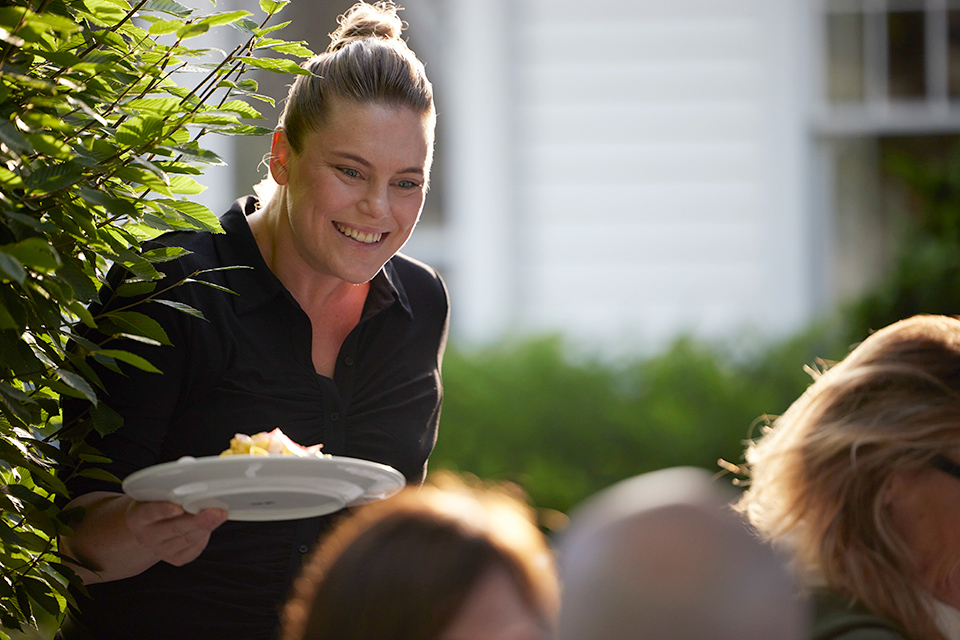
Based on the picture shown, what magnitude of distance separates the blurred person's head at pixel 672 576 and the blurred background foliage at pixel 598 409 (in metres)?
4.10

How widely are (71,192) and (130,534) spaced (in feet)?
2.05

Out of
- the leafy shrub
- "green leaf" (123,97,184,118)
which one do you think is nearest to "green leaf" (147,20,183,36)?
the leafy shrub

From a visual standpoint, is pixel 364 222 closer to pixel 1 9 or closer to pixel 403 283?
pixel 403 283

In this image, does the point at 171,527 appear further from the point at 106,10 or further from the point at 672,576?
the point at 672,576

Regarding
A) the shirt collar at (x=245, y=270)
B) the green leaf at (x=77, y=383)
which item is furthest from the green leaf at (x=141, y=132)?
the shirt collar at (x=245, y=270)

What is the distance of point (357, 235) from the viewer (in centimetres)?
230

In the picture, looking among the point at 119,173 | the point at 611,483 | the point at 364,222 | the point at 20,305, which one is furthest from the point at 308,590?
the point at 611,483

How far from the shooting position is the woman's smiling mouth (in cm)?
230

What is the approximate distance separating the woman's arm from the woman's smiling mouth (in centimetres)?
70

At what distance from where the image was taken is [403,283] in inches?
107

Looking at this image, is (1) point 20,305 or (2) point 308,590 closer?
(2) point 308,590

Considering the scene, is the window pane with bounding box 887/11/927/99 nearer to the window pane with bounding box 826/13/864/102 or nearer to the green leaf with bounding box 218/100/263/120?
the window pane with bounding box 826/13/864/102

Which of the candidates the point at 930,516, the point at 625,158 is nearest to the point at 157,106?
the point at 930,516

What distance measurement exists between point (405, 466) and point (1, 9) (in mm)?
1423
